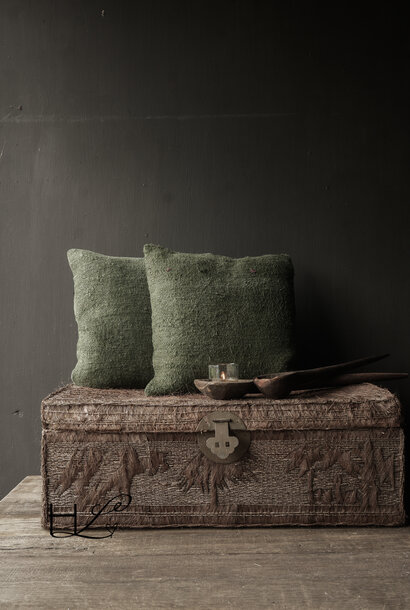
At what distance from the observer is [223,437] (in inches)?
59.2

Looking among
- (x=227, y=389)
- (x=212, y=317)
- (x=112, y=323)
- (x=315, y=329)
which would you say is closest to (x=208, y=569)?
(x=227, y=389)

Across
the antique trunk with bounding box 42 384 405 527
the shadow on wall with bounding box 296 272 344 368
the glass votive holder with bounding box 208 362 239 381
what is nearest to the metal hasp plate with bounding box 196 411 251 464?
the antique trunk with bounding box 42 384 405 527

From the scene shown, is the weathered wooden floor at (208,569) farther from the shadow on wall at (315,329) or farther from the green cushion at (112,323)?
the shadow on wall at (315,329)

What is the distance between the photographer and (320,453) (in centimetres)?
152

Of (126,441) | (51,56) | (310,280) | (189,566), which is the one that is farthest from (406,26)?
(189,566)

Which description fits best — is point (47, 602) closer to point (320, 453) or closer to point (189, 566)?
point (189, 566)

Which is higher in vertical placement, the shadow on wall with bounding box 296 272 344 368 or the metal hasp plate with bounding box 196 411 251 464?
the shadow on wall with bounding box 296 272 344 368

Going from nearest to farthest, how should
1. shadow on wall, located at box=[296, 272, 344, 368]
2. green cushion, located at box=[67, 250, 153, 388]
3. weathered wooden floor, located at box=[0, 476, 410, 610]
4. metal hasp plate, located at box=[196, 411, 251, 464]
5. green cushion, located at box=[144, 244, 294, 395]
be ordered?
1. weathered wooden floor, located at box=[0, 476, 410, 610]
2. metal hasp plate, located at box=[196, 411, 251, 464]
3. green cushion, located at box=[144, 244, 294, 395]
4. green cushion, located at box=[67, 250, 153, 388]
5. shadow on wall, located at box=[296, 272, 344, 368]

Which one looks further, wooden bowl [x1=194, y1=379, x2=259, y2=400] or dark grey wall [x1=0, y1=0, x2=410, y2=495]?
dark grey wall [x1=0, y1=0, x2=410, y2=495]

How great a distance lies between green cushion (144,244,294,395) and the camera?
1.76 meters

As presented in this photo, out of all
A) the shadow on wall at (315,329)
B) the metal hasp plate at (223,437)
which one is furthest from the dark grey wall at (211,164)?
the metal hasp plate at (223,437)

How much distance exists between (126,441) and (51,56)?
1.52 metres

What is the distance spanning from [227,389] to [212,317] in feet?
0.97

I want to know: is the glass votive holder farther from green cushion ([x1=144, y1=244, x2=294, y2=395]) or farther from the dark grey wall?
the dark grey wall
